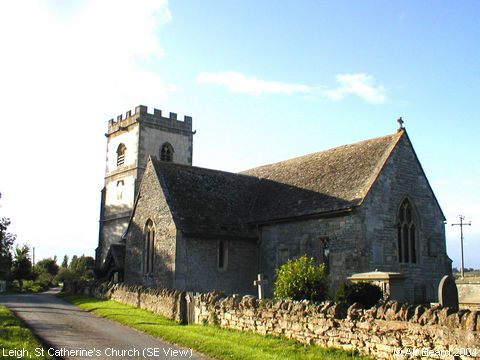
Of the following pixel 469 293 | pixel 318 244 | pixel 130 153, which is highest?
pixel 130 153

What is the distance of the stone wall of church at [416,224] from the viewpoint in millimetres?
23094

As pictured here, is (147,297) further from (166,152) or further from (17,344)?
(166,152)

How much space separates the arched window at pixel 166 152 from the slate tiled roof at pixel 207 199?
14.5m

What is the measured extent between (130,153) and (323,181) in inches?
947

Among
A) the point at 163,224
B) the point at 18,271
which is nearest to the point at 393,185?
the point at 163,224

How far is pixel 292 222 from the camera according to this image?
26609 millimetres

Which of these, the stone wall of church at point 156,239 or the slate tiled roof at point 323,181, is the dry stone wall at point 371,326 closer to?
the slate tiled roof at point 323,181

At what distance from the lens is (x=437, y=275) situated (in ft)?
84.1

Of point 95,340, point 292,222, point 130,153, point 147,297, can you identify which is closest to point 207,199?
point 292,222

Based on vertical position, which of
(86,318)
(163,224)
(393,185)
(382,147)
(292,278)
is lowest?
(86,318)

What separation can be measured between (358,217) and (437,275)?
627 centimetres

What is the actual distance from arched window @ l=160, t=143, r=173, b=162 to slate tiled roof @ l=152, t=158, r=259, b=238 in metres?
14.5

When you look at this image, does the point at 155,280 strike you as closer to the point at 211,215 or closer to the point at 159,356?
the point at 211,215

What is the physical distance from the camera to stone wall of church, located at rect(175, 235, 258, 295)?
26.1m
